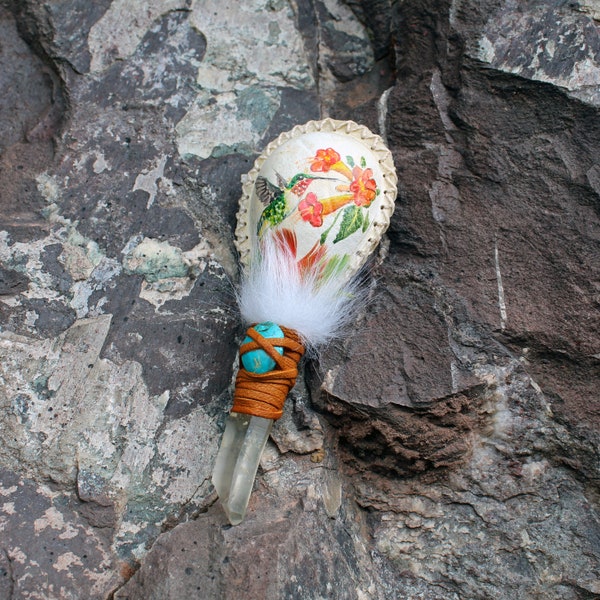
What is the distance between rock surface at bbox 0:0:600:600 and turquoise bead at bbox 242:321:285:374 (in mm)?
113

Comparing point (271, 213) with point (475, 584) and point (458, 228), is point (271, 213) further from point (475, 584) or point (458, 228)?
point (475, 584)

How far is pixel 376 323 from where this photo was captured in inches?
56.1

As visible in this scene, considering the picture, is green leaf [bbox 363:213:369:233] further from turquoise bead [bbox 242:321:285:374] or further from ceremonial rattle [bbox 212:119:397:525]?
turquoise bead [bbox 242:321:285:374]

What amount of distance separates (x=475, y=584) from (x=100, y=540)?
0.67m

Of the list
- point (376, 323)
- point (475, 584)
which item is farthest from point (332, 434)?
point (475, 584)

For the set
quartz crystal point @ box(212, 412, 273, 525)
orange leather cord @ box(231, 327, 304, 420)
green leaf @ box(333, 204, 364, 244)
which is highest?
green leaf @ box(333, 204, 364, 244)

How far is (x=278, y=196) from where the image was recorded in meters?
1.39

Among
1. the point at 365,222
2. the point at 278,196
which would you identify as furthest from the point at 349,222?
the point at 278,196

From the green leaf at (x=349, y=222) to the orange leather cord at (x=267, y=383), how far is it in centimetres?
21

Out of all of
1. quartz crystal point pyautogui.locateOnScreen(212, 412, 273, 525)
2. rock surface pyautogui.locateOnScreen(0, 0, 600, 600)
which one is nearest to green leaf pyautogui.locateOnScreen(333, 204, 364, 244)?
rock surface pyautogui.locateOnScreen(0, 0, 600, 600)

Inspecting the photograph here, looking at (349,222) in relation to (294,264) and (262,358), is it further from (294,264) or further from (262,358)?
(262,358)

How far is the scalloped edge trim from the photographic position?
142 centimetres

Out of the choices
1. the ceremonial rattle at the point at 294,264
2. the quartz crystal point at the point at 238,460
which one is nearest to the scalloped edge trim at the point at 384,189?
the ceremonial rattle at the point at 294,264

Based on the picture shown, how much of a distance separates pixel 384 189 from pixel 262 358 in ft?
1.31
